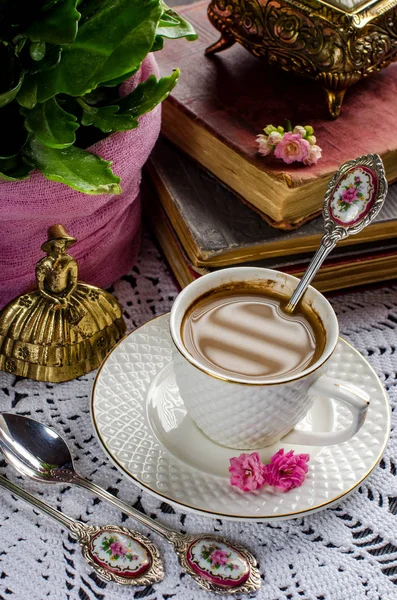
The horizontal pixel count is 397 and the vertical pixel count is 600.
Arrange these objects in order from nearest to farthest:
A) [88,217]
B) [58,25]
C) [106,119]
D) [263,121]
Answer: [58,25]
[106,119]
[88,217]
[263,121]

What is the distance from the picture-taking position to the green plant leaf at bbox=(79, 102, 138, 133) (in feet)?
2.49

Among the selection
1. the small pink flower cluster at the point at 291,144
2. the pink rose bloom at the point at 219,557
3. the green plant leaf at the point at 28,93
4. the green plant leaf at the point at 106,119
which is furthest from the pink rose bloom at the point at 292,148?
the pink rose bloom at the point at 219,557

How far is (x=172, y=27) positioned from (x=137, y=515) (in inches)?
19.8

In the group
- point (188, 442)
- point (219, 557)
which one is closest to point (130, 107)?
point (188, 442)

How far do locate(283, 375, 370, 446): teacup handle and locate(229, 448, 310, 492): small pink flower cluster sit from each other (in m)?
0.03

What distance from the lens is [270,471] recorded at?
2.36 feet

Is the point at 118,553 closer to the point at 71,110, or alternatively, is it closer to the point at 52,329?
the point at 52,329

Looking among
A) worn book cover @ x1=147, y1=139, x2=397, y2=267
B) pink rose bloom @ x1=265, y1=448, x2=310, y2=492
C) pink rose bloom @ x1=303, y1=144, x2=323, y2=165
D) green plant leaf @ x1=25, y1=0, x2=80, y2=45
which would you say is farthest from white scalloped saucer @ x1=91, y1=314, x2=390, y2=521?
green plant leaf @ x1=25, y1=0, x2=80, y2=45

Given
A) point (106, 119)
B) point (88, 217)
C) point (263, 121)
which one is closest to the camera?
point (106, 119)

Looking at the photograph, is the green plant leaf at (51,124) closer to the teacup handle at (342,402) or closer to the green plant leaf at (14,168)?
the green plant leaf at (14,168)

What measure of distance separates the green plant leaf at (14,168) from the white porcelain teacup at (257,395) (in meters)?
0.19

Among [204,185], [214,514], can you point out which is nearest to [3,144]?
[204,185]

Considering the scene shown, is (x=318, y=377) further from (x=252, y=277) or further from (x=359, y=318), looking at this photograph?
(x=359, y=318)

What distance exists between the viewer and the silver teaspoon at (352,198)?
2.69 feet
